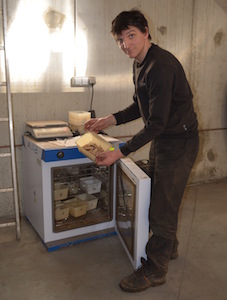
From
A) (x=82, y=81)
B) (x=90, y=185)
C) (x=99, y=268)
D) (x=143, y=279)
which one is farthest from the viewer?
(x=82, y=81)

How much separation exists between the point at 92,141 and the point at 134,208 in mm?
605

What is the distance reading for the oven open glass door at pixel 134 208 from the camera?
7.15ft

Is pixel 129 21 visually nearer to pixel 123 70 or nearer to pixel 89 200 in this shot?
pixel 123 70

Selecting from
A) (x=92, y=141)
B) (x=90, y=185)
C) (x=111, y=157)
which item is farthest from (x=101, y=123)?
(x=90, y=185)

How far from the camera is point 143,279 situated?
7.51 ft

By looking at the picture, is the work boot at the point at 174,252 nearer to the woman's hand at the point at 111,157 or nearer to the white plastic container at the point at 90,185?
the white plastic container at the point at 90,185

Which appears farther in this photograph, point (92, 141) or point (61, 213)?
point (61, 213)

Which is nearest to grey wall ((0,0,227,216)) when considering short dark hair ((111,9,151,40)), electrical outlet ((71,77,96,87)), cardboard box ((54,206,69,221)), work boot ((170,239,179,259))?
electrical outlet ((71,77,96,87))

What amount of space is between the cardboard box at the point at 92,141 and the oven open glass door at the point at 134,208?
18 cm

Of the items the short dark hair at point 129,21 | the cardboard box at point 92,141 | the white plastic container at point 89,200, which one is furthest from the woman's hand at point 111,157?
the white plastic container at point 89,200

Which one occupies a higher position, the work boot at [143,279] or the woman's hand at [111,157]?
the woman's hand at [111,157]

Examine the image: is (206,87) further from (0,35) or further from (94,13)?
(0,35)

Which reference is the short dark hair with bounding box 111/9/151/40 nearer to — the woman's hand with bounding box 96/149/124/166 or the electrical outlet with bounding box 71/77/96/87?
the woman's hand with bounding box 96/149/124/166

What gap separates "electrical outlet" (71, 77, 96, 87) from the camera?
10.7ft
